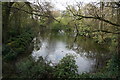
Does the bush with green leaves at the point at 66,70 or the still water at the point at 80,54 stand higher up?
the bush with green leaves at the point at 66,70

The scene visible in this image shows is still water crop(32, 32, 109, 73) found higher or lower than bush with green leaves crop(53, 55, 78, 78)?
lower

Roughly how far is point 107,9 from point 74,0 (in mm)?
2132

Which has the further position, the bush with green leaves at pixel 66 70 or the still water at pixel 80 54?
the still water at pixel 80 54

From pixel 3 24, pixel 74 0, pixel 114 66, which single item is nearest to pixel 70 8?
pixel 74 0

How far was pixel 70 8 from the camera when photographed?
331 centimetres

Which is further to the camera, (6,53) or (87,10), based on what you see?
(6,53)

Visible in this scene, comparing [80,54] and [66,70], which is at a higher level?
[66,70]

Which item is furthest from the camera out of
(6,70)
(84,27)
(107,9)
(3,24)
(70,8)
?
(3,24)

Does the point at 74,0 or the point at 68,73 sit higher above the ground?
the point at 74,0

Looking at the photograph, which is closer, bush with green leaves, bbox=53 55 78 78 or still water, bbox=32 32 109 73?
bush with green leaves, bbox=53 55 78 78

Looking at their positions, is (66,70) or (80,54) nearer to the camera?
(66,70)

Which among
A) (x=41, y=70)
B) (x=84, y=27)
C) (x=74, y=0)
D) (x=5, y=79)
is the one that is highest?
(x=74, y=0)

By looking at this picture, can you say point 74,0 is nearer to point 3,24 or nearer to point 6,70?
point 6,70

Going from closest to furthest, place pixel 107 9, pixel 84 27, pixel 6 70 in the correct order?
pixel 84 27 < pixel 6 70 < pixel 107 9
